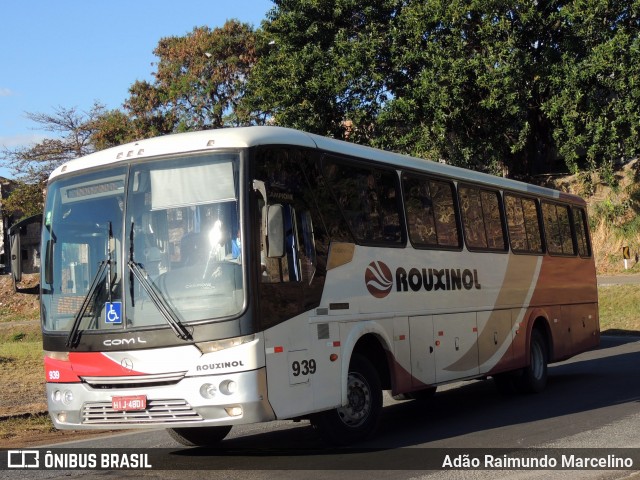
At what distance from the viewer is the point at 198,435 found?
1024 cm

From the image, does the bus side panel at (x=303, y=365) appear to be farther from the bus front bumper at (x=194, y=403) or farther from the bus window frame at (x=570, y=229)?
the bus window frame at (x=570, y=229)

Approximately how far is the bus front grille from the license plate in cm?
3

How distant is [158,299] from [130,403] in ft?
3.32

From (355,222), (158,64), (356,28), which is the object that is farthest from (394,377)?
(158,64)

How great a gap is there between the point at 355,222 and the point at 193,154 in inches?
90.1

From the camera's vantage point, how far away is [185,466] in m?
8.96

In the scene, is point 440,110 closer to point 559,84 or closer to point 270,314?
point 559,84

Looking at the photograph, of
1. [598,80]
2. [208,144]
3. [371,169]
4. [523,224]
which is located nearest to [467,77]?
[598,80]

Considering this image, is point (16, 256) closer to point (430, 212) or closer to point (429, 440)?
point (429, 440)

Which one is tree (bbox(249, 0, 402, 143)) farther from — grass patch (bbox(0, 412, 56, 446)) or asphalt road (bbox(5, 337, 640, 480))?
grass patch (bbox(0, 412, 56, 446))

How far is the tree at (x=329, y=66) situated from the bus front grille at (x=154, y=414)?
1001 inches

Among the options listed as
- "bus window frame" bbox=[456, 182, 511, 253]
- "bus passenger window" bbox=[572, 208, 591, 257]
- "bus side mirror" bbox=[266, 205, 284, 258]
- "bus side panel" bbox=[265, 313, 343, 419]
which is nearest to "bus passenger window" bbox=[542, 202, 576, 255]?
"bus passenger window" bbox=[572, 208, 591, 257]

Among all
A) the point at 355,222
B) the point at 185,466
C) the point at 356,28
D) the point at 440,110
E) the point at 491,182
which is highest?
the point at 356,28

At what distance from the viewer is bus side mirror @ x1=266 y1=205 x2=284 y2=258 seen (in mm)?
8445
